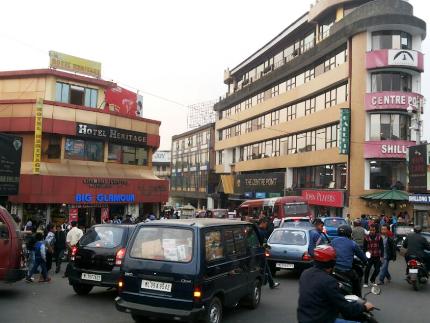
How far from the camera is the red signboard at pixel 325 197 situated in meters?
37.1

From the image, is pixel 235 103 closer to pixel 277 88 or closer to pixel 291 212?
pixel 277 88

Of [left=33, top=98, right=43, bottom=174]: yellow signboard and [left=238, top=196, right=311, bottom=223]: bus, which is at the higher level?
[left=33, top=98, right=43, bottom=174]: yellow signboard

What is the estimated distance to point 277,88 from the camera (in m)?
51.1

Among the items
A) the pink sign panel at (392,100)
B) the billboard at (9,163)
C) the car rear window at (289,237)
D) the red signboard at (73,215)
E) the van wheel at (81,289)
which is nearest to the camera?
the van wheel at (81,289)

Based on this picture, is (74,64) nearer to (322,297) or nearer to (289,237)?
(289,237)

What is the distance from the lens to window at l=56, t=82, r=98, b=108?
30.8 metres

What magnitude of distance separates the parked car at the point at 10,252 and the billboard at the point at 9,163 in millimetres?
12453

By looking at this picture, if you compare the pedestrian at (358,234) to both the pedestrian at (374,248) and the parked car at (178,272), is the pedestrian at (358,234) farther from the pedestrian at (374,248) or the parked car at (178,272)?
the parked car at (178,272)

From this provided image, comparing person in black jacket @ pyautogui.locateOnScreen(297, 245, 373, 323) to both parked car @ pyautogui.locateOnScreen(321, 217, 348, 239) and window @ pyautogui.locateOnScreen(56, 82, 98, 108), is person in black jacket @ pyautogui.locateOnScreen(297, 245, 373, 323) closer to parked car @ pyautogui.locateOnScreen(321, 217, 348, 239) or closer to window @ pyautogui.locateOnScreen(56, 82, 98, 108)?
parked car @ pyautogui.locateOnScreen(321, 217, 348, 239)

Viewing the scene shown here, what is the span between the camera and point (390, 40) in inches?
1421

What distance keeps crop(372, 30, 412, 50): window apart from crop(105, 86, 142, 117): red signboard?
1902cm

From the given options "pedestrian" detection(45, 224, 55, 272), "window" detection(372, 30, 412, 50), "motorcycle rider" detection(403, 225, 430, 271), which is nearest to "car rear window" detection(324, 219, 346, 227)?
"motorcycle rider" detection(403, 225, 430, 271)

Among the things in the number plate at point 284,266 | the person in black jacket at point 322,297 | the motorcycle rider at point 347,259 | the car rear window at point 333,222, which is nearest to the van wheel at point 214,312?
the motorcycle rider at point 347,259

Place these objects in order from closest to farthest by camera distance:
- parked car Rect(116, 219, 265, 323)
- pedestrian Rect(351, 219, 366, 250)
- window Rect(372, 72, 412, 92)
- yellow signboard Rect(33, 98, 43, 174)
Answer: parked car Rect(116, 219, 265, 323)
pedestrian Rect(351, 219, 366, 250)
yellow signboard Rect(33, 98, 43, 174)
window Rect(372, 72, 412, 92)
